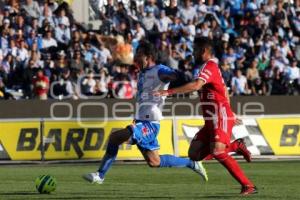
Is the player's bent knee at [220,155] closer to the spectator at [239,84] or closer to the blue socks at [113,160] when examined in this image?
the blue socks at [113,160]

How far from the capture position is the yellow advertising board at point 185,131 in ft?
72.0

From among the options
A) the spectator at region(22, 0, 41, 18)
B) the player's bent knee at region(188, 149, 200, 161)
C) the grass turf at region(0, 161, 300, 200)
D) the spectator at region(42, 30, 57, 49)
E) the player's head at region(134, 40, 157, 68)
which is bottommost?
the grass turf at region(0, 161, 300, 200)

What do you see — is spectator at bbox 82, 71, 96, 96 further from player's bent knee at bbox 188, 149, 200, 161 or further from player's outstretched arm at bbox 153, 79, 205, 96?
player's outstretched arm at bbox 153, 79, 205, 96

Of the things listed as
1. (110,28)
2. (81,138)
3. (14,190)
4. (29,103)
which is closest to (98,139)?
(81,138)

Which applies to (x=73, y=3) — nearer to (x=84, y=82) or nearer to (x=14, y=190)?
(x=84, y=82)

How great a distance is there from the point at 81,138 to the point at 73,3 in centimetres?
697

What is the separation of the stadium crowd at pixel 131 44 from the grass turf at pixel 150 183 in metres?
4.00

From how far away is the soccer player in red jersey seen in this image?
41.1 feet

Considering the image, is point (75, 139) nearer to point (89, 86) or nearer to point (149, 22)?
point (89, 86)

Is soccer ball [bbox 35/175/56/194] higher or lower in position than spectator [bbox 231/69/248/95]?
lower

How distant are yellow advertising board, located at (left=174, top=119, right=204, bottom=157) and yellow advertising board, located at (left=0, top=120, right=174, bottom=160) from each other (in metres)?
0.45

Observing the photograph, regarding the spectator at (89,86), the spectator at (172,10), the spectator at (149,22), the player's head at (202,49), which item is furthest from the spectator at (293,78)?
the player's head at (202,49)

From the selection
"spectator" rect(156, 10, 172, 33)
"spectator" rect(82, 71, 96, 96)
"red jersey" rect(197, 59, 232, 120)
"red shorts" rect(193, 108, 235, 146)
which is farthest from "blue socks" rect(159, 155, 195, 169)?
"spectator" rect(156, 10, 172, 33)

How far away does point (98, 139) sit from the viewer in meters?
21.6
